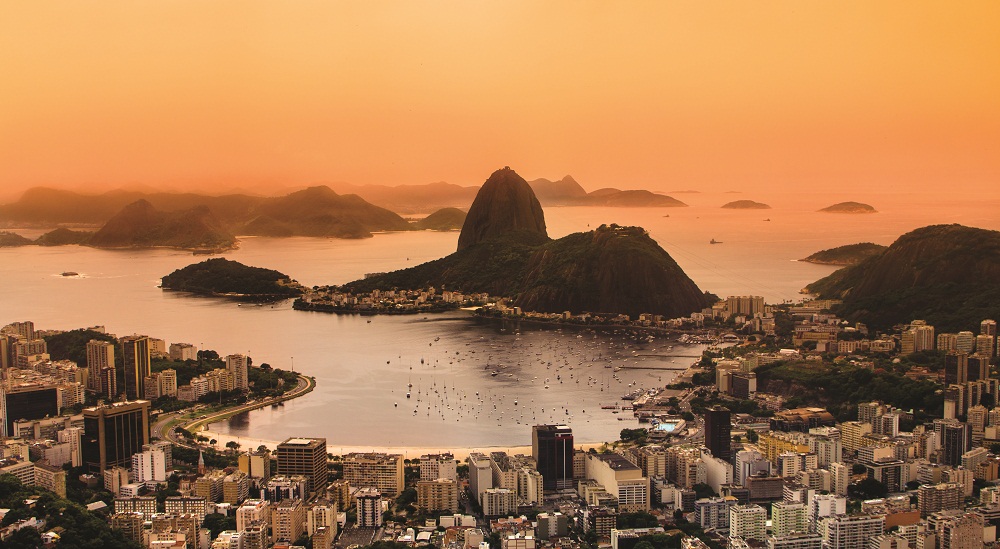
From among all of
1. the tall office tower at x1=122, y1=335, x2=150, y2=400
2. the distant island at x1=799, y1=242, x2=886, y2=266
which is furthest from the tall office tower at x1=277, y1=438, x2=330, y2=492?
the distant island at x1=799, y1=242, x2=886, y2=266

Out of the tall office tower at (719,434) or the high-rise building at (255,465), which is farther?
the tall office tower at (719,434)

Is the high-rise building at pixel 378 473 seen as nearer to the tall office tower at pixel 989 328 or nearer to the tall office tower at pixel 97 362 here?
the tall office tower at pixel 97 362

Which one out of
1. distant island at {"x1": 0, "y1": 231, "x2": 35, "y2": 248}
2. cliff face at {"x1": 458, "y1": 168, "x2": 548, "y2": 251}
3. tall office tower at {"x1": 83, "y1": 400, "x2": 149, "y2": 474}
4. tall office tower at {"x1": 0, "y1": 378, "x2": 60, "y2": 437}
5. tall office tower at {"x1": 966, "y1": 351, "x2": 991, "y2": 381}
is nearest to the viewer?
tall office tower at {"x1": 83, "y1": 400, "x2": 149, "y2": 474}

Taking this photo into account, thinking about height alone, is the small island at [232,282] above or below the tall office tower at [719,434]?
above

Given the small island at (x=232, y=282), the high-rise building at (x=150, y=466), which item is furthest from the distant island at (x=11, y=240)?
the high-rise building at (x=150, y=466)

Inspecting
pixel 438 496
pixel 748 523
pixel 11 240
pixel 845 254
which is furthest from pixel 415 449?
pixel 11 240

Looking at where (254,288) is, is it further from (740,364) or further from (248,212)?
(740,364)

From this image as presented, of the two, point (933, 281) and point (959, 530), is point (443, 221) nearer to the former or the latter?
point (933, 281)

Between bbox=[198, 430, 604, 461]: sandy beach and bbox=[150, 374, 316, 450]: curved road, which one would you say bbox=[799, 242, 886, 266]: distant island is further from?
bbox=[198, 430, 604, 461]: sandy beach
